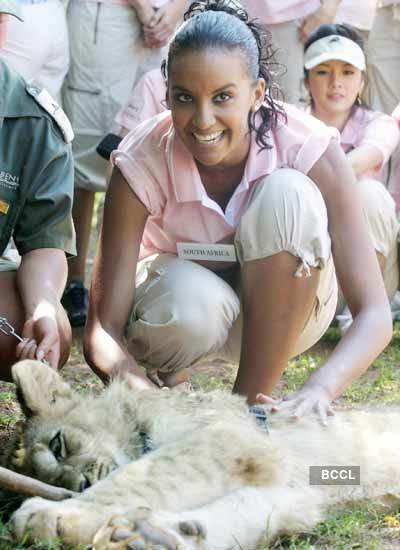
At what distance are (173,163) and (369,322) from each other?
0.93 m

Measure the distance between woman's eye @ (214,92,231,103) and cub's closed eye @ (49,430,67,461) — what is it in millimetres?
1278

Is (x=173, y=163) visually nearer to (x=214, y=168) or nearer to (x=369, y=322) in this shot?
(x=214, y=168)

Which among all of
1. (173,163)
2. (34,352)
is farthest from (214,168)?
(34,352)

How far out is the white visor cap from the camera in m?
5.65

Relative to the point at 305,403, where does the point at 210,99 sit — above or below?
above

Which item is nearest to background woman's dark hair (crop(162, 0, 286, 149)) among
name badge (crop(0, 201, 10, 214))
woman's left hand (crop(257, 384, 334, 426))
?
name badge (crop(0, 201, 10, 214))

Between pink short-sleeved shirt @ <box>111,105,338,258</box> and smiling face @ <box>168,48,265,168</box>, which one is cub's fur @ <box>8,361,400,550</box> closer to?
pink short-sleeved shirt @ <box>111,105,338,258</box>

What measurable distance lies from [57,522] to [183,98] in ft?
5.34

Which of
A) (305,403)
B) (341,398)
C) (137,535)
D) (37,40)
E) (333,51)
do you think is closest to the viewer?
(137,535)

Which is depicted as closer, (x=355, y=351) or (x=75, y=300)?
(x=355, y=351)

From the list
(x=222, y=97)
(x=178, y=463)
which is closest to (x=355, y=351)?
(x=178, y=463)

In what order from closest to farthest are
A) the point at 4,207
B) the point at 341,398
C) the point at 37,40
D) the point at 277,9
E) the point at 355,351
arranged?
the point at 355,351 < the point at 4,207 < the point at 341,398 < the point at 37,40 < the point at 277,9

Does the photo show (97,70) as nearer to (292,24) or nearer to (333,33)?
(292,24)

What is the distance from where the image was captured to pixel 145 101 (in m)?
5.54
